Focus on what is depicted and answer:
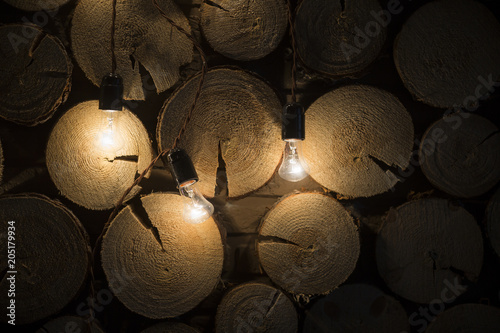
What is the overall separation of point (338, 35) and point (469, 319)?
162cm

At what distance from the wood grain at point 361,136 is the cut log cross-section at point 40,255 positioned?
4.41 feet

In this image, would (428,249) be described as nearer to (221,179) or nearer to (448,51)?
(448,51)

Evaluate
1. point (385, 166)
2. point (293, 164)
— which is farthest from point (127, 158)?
point (385, 166)

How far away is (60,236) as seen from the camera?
1.57 meters

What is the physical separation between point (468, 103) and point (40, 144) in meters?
2.29

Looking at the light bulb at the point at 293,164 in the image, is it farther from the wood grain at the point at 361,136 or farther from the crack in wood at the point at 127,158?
the crack in wood at the point at 127,158

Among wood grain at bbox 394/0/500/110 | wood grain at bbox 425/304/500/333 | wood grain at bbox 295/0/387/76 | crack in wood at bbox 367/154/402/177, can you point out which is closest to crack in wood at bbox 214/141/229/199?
wood grain at bbox 295/0/387/76

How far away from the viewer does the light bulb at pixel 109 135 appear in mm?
1512

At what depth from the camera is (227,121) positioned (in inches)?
58.7

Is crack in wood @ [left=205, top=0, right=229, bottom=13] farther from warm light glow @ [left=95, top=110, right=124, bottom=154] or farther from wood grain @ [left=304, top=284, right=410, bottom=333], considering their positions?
wood grain @ [left=304, top=284, right=410, bottom=333]

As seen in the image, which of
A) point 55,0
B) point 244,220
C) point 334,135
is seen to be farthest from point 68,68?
point 334,135

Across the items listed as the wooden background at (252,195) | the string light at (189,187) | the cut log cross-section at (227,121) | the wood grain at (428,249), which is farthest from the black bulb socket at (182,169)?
the wood grain at (428,249)

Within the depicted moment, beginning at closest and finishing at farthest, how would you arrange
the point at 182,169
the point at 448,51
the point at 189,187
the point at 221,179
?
1. the point at 182,169
2. the point at 189,187
3. the point at 448,51
4. the point at 221,179

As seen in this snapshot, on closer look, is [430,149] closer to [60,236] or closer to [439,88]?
[439,88]
